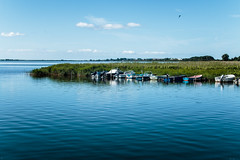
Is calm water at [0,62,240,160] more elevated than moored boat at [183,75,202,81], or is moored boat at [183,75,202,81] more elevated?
moored boat at [183,75,202,81]

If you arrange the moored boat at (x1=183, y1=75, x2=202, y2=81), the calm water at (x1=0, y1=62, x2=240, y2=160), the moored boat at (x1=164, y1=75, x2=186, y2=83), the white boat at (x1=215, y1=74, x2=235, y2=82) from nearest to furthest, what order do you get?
the calm water at (x1=0, y1=62, x2=240, y2=160), the white boat at (x1=215, y1=74, x2=235, y2=82), the moored boat at (x1=183, y1=75, x2=202, y2=81), the moored boat at (x1=164, y1=75, x2=186, y2=83)

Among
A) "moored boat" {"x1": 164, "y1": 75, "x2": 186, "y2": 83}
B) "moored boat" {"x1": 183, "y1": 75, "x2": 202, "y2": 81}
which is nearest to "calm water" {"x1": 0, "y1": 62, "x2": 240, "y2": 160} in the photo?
"moored boat" {"x1": 183, "y1": 75, "x2": 202, "y2": 81}

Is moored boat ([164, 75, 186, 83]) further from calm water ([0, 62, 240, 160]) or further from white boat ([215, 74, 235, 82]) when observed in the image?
calm water ([0, 62, 240, 160])

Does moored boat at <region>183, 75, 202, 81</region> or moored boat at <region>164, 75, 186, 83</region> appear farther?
moored boat at <region>164, 75, 186, 83</region>

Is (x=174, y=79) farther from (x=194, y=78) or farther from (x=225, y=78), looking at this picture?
(x=225, y=78)

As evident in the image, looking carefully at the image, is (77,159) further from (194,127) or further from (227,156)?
(194,127)

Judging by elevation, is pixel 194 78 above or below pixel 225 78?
below

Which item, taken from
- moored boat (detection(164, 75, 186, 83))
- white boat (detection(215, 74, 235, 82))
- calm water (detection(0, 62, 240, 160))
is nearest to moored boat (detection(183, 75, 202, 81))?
moored boat (detection(164, 75, 186, 83))

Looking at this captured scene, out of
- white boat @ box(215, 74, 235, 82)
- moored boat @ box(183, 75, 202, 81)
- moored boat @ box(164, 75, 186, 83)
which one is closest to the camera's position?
white boat @ box(215, 74, 235, 82)

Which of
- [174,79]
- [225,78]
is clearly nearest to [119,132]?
[174,79]

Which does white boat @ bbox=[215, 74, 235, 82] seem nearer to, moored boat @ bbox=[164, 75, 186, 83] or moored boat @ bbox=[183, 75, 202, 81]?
moored boat @ bbox=[183, 75, 202, 81]

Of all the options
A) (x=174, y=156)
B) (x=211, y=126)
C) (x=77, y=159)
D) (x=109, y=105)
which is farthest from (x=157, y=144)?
(x=109, y=105)

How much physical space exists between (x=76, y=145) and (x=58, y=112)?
13876mm

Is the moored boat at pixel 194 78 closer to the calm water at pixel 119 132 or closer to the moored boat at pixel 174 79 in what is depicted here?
the moored boat at pixel 174 79
